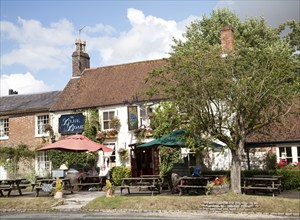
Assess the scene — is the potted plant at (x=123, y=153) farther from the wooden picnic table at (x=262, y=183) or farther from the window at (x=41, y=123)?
the wooden picnic table at (x=262, y=183)

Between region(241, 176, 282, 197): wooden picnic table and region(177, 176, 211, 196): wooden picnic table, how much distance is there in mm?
1724

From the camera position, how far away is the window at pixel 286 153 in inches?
908

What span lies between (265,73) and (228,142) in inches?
131

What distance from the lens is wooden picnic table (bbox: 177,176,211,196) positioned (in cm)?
1753

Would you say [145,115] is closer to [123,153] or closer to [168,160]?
[123,153]

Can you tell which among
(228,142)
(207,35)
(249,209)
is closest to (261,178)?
(228,142)

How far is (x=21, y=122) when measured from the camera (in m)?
31.6

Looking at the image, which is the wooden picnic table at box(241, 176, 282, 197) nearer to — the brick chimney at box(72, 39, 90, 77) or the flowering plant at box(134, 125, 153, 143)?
the flowering plant at box(134, 125, 153, 143)

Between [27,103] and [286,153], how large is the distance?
827 inches

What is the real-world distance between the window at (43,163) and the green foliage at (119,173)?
6.68m

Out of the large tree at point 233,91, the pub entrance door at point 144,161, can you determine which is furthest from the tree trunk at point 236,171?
the pub entrance door at point 144,161

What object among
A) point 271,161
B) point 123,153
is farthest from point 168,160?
point 271,161

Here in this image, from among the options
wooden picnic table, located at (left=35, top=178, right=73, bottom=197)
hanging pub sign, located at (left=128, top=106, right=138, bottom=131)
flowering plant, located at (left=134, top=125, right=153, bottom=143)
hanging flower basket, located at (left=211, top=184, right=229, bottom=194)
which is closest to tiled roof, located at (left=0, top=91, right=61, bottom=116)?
hanging pub sign, located at (left=128, top=106, right=138, bottom=131)

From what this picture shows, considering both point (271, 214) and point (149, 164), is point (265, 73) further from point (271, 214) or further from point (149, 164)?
point (149, 164)
